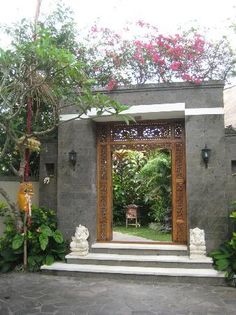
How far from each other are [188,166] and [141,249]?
197 centimetres

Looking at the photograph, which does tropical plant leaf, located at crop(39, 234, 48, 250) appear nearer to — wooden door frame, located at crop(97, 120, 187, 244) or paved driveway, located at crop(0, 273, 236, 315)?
paved driveway, located at crop(0, 273, 236, 315)

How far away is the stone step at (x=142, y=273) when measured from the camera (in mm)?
5773

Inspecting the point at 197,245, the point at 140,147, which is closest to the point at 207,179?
the point at 197,245

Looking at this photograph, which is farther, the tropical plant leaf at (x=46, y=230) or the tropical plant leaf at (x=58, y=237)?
the tropical plant leaf at (x=58, y=237)

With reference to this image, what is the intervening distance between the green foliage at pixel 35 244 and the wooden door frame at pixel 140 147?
105cm

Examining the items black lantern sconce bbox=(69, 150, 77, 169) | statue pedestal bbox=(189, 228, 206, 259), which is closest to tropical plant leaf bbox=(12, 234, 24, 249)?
black lantern sconce bbox=(69, 150, 77, 169)

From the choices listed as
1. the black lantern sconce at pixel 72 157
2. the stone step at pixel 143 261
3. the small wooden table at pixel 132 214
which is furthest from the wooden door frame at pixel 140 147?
the small wooden table at pixel 132 214

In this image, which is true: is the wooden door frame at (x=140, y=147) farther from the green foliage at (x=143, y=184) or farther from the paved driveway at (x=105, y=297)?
the green foliage at (x=143, y=184)

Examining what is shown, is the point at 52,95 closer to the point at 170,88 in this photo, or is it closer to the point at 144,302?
the point at 170,88

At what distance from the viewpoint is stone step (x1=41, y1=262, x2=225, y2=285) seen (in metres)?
5.77

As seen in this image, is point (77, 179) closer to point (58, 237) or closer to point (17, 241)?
point (58, 237)

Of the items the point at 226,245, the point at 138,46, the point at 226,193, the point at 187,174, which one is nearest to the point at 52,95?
the point at 138,46

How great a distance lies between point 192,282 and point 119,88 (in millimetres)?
4150

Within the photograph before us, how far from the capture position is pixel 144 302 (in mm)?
4832
